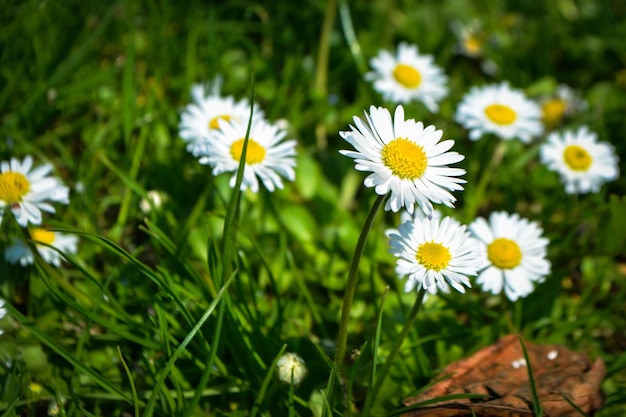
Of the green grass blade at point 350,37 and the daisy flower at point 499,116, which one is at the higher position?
the green grass blade at point 350,37

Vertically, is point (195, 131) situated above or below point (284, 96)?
below

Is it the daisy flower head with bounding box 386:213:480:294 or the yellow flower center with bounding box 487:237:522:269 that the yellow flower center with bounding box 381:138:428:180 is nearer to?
the daisy flower head with bounding box 386:213:480:294

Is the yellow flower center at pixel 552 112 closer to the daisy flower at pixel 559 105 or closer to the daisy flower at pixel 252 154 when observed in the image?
the daisy flower at pixel 559 105

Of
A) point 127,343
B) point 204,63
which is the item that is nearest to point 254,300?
point 127,343

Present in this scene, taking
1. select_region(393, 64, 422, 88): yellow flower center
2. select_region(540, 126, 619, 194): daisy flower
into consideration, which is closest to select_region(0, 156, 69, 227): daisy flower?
select_region(393, 64, 422, 88): yellow flower center

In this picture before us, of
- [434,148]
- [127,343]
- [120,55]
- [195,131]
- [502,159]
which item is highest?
[502,159]

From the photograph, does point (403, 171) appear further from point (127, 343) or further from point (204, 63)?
point (204, 63)

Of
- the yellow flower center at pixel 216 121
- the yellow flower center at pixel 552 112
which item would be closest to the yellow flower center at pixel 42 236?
the yellow flower center at pixel 216 121
